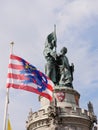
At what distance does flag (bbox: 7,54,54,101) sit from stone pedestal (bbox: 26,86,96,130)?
36.2ft

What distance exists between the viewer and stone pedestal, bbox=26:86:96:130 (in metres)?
38.4

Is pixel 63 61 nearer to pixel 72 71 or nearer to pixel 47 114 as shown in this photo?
pixel 72 71

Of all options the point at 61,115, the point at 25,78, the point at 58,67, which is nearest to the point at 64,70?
the point at 58,67

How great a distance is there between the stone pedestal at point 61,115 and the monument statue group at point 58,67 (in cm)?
216

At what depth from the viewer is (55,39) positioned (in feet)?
157

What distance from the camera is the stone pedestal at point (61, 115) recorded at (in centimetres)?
3844

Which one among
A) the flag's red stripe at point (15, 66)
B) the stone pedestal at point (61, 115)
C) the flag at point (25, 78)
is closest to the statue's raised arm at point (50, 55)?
the stone pedestal at point (61, 115)

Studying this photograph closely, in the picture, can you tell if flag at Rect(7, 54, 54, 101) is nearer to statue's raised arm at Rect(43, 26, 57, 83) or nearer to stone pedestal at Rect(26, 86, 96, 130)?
stone pedestal at Rect(26, 86, 96, 130)

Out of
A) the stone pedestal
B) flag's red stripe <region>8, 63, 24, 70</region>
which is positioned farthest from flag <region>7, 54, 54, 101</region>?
the stone pedestal

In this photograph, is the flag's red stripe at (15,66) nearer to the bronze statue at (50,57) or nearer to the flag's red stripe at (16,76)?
the flag's red stripe at (16,76)

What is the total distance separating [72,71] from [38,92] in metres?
19.7

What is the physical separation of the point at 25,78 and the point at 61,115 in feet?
45.0

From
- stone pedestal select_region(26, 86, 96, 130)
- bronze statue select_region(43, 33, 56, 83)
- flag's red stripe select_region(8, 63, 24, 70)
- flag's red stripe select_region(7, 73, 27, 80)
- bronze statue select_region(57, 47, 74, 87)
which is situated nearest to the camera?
flag's red stripe select_region(7, 73, 27, 80)

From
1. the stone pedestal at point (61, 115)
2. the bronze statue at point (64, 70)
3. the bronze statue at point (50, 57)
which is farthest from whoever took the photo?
the bronze statue at point (50, 57)
